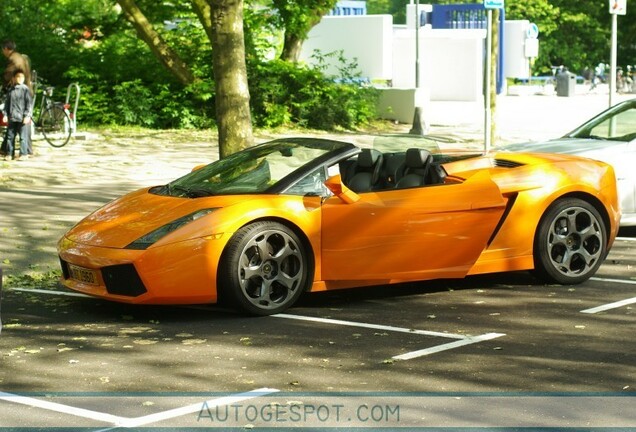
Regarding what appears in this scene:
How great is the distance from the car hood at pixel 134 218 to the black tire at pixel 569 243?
247 cm

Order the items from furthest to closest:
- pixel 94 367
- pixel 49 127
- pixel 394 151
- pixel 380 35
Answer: pixel 380 35
pixel 49 127
pixel 394 151
pixel 94 367

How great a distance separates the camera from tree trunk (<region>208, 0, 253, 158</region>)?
13.6 metres

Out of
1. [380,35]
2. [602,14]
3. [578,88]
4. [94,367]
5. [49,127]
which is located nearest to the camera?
[94,367]

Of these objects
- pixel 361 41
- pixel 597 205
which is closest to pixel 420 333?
pixel 597 205

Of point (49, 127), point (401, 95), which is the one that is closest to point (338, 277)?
point (49, 127)

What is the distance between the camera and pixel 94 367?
7059 mm

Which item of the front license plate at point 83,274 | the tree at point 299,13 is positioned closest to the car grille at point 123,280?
the front license plate at point 83,274

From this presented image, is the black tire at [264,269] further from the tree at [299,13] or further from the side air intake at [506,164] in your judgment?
the tree at [299,13]

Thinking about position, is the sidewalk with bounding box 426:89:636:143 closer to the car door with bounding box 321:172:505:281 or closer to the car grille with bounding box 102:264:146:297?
the car door with bounding box 321:172:505:281

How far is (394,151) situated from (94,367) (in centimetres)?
334

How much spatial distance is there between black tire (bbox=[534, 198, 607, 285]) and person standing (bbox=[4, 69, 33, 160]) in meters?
11.3

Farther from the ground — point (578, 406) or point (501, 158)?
point (501, 158)

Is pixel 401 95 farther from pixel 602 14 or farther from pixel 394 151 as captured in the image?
pixel 602 14

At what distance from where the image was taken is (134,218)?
28.6 ft
